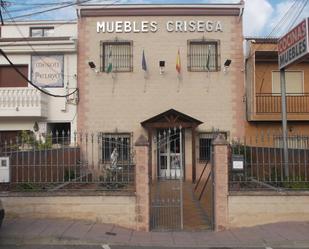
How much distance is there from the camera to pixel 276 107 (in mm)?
22312

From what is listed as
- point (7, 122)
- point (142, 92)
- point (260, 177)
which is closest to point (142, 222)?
point (260, 177)

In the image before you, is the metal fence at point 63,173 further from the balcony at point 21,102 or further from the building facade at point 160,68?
the building facade at point 160,68

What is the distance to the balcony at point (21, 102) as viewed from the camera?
2167 centimetres

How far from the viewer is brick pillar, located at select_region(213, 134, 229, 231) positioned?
11.0 m

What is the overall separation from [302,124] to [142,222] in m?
14.0

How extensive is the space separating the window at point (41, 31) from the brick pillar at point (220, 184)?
642 inches

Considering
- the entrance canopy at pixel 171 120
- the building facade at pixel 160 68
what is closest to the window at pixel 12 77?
the building facade at pixel 160 68

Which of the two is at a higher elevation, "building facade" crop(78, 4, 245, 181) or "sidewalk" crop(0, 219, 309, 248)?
"building facade" crop(78, 4, 245, 181)

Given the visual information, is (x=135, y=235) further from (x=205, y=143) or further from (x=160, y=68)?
(x=160, y=68)

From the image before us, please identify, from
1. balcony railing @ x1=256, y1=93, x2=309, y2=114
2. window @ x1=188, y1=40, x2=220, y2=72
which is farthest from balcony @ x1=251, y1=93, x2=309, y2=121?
window @ x1=188, y1=40, x2=220, y2=72

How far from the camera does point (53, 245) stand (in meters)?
9.57

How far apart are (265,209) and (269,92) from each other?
40.5ft

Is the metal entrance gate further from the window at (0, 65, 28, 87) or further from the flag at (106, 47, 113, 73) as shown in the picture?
the window at (0, 65, 28, 87)

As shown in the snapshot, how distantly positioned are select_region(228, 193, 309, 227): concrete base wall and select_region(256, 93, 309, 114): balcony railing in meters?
11.2
